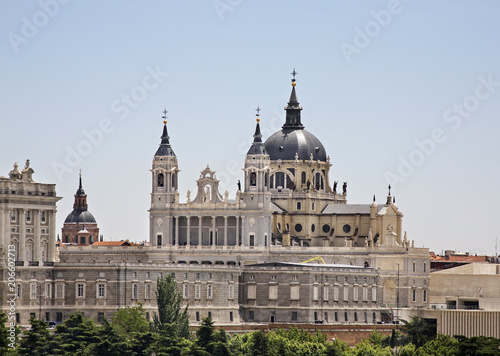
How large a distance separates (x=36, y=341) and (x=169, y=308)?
73.5 feet

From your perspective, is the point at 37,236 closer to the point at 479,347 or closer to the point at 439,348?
the point at 439,348

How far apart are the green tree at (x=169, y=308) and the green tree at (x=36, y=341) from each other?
1424 centimetres

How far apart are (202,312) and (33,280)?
18.2 metres

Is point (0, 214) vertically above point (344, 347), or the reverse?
point (0, 214)

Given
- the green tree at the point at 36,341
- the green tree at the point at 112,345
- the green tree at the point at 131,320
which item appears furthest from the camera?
the green tree at the point at 131,320

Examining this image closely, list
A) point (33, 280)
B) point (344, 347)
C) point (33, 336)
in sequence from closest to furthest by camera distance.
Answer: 1. point (33, 336)
2. point (344, 347)
3. point (33, 280)

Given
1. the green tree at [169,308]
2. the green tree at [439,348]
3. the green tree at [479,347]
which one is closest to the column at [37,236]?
the green tree at [169,308]

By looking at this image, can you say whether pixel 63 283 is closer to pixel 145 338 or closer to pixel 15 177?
pixel 15 177

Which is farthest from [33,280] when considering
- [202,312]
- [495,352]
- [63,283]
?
[495,352]

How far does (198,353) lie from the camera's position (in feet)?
536

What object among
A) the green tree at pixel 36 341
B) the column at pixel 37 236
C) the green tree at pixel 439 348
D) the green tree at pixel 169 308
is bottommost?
the green tree at pixel 439 348

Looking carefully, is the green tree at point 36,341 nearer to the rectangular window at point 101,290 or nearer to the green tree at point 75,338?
the green tree at point 75,338

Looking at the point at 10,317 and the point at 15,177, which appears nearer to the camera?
the point at 10,317

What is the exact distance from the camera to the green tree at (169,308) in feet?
579
